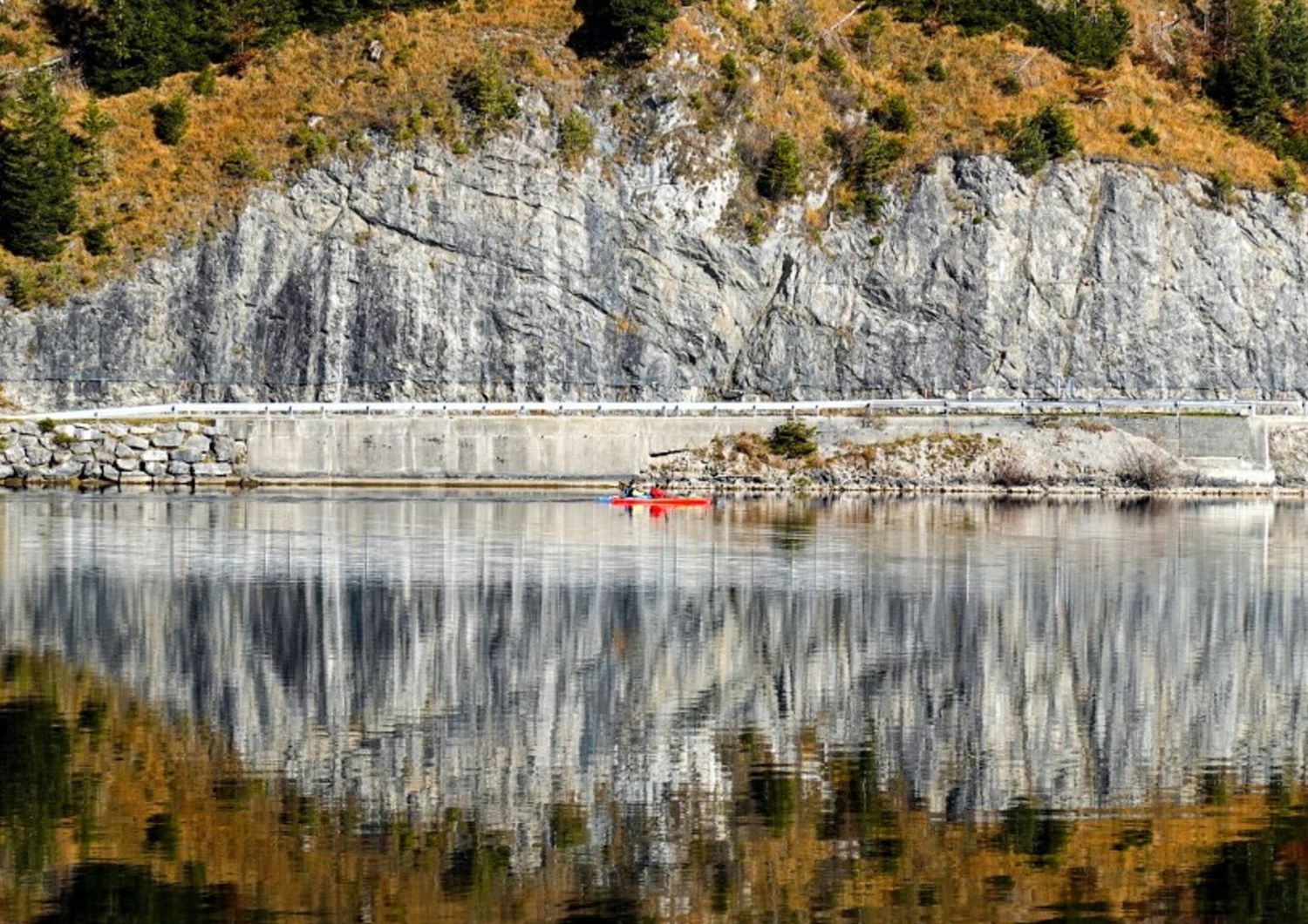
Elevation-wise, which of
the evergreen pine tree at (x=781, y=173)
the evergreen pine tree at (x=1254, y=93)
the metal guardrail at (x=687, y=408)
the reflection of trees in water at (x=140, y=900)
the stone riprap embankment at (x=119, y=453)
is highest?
the evergreen pine tree at (x=1254, y=93)

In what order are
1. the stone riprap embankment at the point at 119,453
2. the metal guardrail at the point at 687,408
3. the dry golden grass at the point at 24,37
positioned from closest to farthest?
the stone riprap embankment at the point at 119,453
the metal guardrail at the point at 687,408
the dry golden grass at the point at 24,37

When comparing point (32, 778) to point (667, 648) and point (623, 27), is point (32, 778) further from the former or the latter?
point (623, 27)

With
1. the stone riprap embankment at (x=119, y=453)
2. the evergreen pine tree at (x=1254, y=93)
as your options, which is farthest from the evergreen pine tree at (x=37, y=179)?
the evergreen pine tree at (x=1254, y=93)

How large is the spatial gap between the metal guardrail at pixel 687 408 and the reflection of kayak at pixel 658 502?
36.8 ft

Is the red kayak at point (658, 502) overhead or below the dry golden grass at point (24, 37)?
below

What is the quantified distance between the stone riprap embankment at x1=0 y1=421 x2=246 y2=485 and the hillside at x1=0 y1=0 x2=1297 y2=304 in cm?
985

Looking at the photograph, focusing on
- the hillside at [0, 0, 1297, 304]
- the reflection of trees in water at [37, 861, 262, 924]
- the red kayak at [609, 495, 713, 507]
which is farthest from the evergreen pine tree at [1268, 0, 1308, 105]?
the reflection of trees in water at [37, 861, 262, 924]

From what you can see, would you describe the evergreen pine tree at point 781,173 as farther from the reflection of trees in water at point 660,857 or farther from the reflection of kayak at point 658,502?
the reflection of trees in water at point 660,857

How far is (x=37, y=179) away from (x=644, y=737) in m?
75.3

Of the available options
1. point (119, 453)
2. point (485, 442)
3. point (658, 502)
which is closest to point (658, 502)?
point (658, 502)

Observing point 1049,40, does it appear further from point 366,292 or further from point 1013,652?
point 1013,652

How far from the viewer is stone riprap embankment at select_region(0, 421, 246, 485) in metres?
89.9

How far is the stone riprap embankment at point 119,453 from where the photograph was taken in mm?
89938

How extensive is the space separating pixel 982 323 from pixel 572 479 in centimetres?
2631
